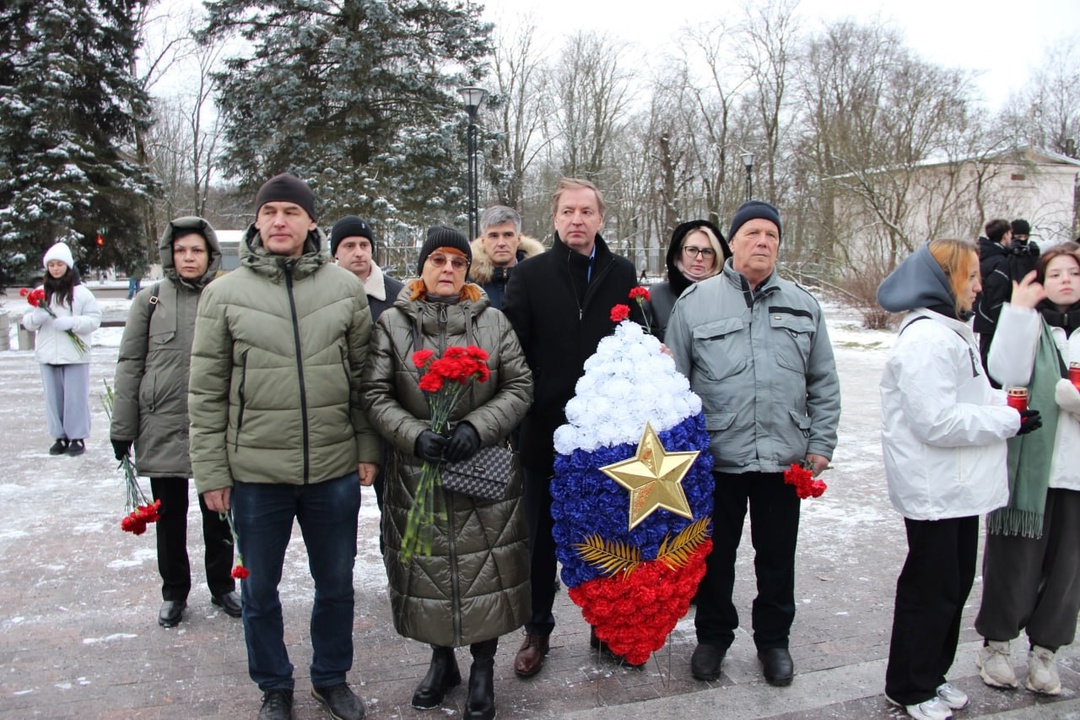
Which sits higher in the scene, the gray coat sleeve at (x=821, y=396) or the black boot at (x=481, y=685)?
the gray coat sleeve at (x=821, y=396)

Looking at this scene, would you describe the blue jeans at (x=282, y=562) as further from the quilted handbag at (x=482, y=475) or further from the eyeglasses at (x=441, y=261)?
the eyeglasses at (x=441, y=261)

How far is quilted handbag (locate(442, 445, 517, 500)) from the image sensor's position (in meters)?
2.88

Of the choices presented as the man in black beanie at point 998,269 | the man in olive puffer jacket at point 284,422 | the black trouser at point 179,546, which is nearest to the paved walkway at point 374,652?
the black trouser at point 179,546

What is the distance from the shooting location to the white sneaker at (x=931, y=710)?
9.76ft

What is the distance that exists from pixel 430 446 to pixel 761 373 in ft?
4.78

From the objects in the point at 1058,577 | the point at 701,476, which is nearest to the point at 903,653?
the point at 1058,577

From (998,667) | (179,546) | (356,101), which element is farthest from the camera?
(356,101)

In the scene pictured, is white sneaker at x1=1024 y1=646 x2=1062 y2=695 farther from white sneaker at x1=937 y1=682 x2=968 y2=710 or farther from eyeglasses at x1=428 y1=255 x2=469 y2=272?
→ eyeglasses at x1=428 y1=255 x2=469 y2=272

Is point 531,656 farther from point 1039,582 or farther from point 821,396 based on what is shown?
point 1039,582

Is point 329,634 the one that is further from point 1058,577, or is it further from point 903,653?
point 1058,577

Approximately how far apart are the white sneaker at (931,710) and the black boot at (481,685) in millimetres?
1688

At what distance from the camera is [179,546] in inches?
157

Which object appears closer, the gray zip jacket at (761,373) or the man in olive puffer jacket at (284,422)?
the man in olive puffer jacket at (284,422)

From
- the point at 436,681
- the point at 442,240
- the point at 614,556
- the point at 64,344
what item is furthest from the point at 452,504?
the point at 64,344
